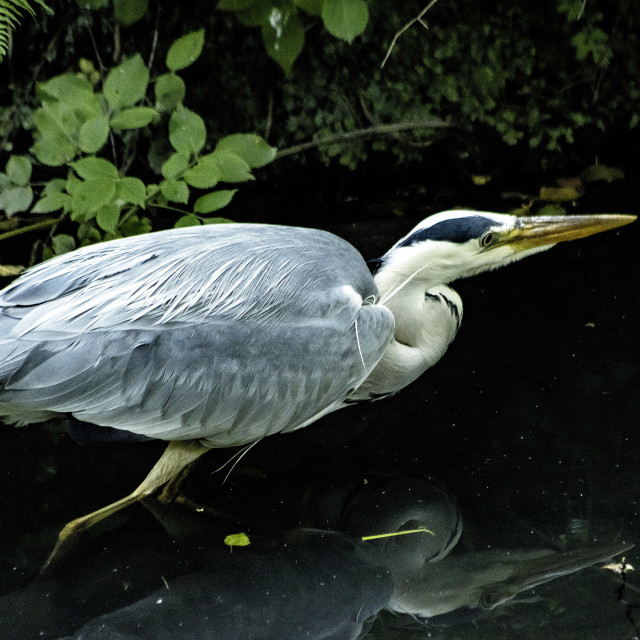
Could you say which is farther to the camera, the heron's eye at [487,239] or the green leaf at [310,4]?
the green leaf at [310,4]

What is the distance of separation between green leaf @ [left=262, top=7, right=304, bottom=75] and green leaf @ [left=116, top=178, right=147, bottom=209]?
0.88m

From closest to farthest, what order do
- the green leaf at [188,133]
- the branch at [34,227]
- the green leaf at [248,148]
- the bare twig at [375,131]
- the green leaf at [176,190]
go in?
the green leaf at [176,190] → the green leaf at [188,133] → the green leaf at [248,148] → the branch at [34,227] → the bare twig at [375,131]

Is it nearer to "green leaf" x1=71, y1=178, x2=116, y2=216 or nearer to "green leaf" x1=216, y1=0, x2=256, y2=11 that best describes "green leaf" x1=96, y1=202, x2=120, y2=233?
"green leaf" x1=71, y1=178, x2=116, y2=216

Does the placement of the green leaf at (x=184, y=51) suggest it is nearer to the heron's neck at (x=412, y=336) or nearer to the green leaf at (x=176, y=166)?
the green leaf at (x=176, y=166)

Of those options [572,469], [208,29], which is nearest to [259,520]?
[572,469]

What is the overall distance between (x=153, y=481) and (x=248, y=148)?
1642 mm

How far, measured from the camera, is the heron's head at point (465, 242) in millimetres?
2961

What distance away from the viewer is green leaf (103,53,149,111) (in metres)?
3.76

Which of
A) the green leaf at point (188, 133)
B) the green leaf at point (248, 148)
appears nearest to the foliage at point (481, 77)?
the green leaf at point (248, 148)

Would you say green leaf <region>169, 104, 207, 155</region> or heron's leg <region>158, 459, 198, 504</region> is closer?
heron's leg <region>158, 459, 198, 504</region>

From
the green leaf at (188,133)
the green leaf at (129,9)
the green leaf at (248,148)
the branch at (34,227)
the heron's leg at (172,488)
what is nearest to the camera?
the heron's leg at (172,488)

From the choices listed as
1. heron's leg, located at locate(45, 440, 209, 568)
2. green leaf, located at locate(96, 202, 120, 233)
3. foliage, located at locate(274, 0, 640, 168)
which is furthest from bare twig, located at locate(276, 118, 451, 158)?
heron's leg, located at locate(45, 440, 209, 568)

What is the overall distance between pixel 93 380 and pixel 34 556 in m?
0.56

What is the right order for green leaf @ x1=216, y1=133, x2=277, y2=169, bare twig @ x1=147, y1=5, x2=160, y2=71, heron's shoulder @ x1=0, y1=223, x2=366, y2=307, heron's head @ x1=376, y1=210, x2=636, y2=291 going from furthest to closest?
bare twig @ x1=147, y1=5, x2=160, y2=71
green leaf @ x1=216, y1=133, x2=277, y2=169
heron's head @ x1=376, y1=210, x2=636, y2=291
heron's shoulder @ x1=0, y1=223, x2=366, y2=307
